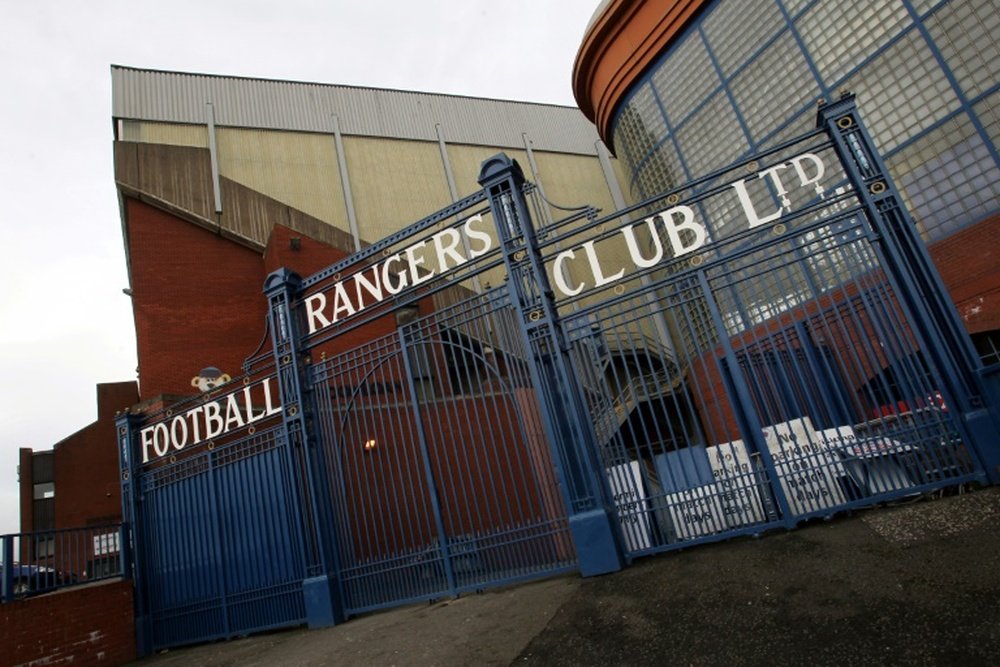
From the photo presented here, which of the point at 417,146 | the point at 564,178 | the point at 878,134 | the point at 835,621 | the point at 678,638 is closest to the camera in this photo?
the point at 835,621

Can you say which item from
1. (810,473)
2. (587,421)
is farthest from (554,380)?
(810,473)

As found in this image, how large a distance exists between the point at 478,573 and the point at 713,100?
10484 millimetres

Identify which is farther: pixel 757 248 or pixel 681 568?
pixel 757 248

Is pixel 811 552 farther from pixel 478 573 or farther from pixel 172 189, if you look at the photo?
pixel 172 189

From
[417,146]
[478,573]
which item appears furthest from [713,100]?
[417,146]

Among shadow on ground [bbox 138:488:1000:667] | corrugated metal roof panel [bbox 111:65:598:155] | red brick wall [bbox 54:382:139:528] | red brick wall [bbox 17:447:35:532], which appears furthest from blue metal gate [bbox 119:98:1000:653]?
red brick wall [bbox 17:447:35:532]

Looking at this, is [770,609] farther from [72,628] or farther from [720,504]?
[72,628]

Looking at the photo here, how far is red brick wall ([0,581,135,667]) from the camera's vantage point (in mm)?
7102

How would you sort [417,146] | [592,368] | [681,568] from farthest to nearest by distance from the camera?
[417,146] → [592,368] → [681,568]

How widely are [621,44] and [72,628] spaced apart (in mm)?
14253

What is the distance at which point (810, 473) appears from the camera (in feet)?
15.3

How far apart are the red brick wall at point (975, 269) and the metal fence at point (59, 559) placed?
41.2ft

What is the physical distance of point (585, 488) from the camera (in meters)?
5.27

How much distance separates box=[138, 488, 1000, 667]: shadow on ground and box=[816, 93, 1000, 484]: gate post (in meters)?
0.54
